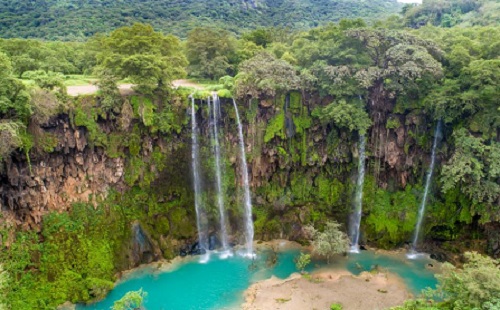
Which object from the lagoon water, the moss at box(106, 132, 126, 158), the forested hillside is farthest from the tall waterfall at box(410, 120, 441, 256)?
the forested hillside

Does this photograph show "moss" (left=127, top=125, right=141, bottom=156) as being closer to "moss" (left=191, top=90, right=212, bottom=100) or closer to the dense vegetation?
the dense vegetation

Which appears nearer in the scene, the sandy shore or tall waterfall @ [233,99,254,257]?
the sandy shore

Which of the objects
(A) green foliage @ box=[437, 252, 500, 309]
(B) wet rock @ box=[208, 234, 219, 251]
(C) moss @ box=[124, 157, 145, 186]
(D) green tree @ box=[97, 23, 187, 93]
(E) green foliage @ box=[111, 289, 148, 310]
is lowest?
(B) wet rock @ box=[208, 234, 219, 251]

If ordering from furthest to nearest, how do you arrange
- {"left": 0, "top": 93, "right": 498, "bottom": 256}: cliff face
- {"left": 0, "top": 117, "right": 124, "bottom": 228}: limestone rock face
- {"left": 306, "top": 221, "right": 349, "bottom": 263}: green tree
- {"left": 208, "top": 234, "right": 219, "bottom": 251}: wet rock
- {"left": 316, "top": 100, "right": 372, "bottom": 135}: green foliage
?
{"left": 208, "top": 234, "right": 219, "bottom": 251}: wet rock, {"left": 316, "top": 100, "right": 372, "bottom": 135}: green foliage, {"left": 0, "top": 93, "right": 498, "bottom": 256}: cliff face, {"left": 306, "top": 221, "right": 349, "bottom": 263}: green tree, {"left": 0, "top": 117, "right": 124, "bottom": 228}: limestone rock face

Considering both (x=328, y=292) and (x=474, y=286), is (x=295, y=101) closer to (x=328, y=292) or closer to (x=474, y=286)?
(x=328, y=292)

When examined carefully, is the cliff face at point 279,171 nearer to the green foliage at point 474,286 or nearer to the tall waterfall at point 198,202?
the tall waterfall at point 198,202

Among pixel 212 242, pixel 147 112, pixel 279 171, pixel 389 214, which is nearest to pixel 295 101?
pixel 279 171

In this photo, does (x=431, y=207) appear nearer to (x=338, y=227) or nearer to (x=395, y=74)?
(x=338, y=227)
